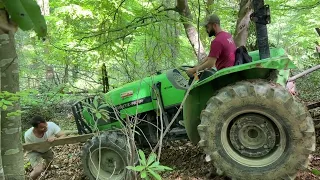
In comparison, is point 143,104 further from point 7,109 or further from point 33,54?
point 33,54

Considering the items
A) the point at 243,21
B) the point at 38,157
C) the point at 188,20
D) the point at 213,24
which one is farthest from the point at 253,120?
the point at 38,157

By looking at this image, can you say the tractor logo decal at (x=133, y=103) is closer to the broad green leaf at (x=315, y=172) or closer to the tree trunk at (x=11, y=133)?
the broad green leaf at (x=315, y=172)

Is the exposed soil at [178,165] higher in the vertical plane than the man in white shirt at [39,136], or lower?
lower

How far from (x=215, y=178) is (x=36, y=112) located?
785 cm

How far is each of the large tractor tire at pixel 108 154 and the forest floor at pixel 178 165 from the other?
1.68 feet

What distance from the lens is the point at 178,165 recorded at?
15.9 feet

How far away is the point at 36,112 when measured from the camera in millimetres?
10469

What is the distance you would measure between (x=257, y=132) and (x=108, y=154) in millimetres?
2121

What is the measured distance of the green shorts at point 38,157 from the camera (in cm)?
579

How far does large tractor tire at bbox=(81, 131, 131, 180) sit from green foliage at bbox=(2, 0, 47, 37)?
9.98 feet

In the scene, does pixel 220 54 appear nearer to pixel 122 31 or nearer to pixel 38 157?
pixel 122 31

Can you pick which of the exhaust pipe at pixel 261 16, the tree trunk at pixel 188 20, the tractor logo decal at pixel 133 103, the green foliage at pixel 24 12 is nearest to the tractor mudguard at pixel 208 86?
the exhaust pipe at pixel 261 16

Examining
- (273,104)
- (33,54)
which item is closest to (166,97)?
(273,104)

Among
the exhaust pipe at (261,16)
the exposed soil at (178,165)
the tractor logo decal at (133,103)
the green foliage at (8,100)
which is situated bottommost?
the exposed soil at (178,165)
